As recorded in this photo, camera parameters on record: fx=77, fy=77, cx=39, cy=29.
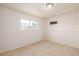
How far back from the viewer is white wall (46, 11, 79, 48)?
1601mm

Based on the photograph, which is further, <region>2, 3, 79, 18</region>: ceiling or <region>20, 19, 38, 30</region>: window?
<region>20, 19, 38, 30</region>: window

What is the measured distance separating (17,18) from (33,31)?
421mm

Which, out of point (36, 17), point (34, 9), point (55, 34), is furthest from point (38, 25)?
point (55, 34)

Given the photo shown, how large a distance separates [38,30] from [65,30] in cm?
57

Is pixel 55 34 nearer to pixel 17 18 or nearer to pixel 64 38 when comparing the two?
pixel 64 38

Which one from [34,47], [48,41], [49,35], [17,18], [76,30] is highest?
[17,18]

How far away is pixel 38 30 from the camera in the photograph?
1584mm

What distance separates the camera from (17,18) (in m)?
1.54

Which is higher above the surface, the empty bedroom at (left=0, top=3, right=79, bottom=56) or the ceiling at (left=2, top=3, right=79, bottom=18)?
the ceiling at (left=2, top=3, right=79, bottom=18)

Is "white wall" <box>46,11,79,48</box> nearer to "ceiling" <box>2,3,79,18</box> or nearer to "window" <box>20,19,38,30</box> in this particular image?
"ceiling" <box>2,3,79,18</box>

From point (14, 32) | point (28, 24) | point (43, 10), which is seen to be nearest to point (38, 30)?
point (28, 24)

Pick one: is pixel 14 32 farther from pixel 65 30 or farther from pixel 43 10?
pixel 65 30

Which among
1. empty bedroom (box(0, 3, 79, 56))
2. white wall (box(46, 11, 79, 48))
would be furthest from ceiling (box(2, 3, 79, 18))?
white wall (box(46, 11, 79, 48))

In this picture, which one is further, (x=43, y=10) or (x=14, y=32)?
(x=14, y=32)
